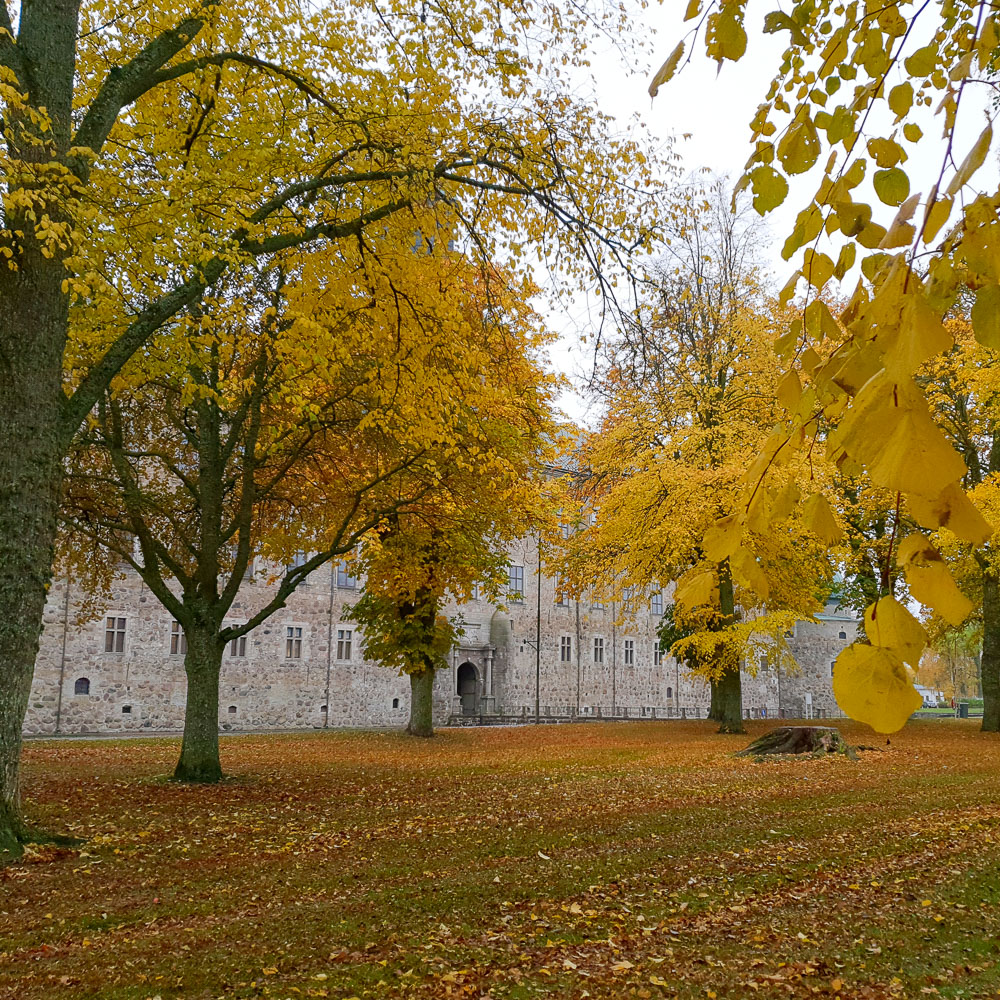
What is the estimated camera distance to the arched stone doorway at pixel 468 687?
36438 mm

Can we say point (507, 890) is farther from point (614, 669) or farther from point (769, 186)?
point (614, 669)

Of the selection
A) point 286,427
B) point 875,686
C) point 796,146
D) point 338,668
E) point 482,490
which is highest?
point 286,427

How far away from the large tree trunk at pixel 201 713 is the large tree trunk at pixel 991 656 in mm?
20064

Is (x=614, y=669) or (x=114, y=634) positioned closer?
(x=114, y=634)

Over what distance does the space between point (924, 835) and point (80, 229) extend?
9.28m

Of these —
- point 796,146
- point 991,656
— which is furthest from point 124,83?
point 991,656

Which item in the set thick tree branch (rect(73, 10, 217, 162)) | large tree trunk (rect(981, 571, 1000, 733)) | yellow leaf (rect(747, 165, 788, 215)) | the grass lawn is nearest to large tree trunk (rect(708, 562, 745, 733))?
large tree trunk (rect(981, 571, 1000, 733))

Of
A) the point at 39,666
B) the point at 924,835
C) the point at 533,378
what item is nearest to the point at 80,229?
the point at 924,835

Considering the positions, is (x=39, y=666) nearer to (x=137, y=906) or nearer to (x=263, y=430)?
(x=263, y=430)

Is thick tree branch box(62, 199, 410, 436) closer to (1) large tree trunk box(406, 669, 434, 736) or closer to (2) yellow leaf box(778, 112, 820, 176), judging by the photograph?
(2) yellow leaf box(778, 112, 820, 176)

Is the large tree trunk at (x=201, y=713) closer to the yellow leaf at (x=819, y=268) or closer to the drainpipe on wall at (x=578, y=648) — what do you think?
the yellow leaf at (x=819, y=268)

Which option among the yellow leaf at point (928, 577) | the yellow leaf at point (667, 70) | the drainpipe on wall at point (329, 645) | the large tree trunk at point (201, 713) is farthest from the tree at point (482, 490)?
the drainpipe on wall at point (329, 645)

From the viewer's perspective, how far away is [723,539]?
145cm

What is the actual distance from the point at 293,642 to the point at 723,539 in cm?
3070
